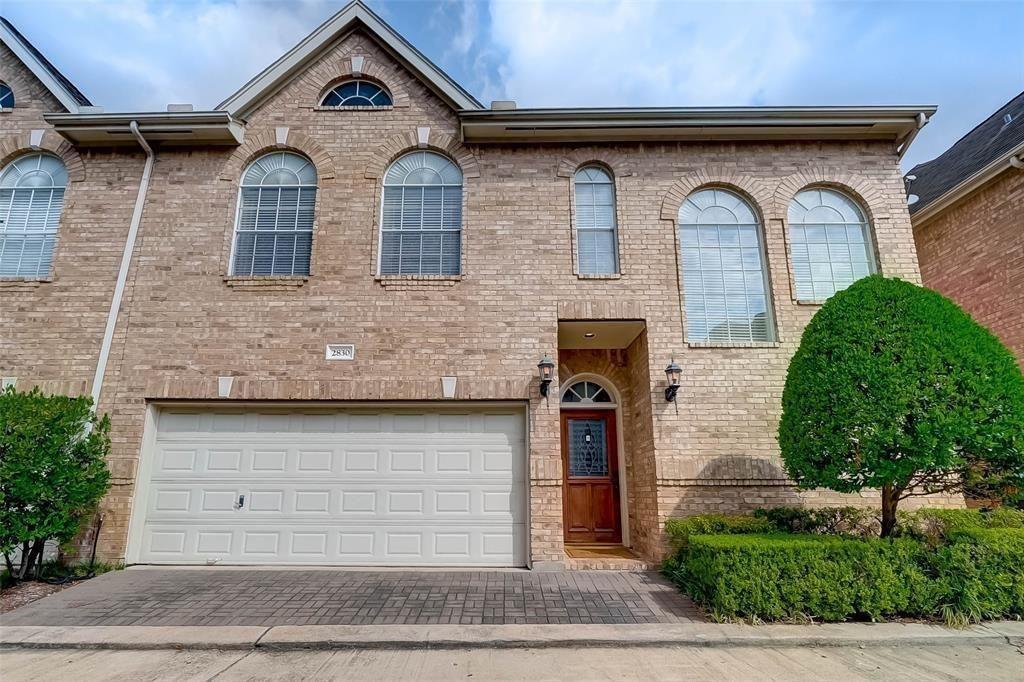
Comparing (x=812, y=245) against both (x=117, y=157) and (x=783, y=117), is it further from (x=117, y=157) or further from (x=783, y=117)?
(x=117, y=157)

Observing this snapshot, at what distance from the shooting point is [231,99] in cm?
820

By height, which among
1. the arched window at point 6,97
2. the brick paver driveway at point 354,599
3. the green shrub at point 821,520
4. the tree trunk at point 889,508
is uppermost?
the arched window at point 6,97

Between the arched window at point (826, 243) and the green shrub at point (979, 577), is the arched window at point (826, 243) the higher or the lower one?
the higher one

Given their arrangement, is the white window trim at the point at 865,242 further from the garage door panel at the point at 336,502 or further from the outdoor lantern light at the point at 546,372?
the garage door panel at the point at 336,502

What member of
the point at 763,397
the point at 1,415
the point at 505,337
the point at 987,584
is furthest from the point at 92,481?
the point at 987,584

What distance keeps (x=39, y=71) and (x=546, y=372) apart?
33.1 ft

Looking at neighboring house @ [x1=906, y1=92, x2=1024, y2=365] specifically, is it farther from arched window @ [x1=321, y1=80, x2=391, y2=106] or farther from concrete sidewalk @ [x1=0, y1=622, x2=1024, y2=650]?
arched window @ [x1=321, y1=80, x2=391, y2=106]

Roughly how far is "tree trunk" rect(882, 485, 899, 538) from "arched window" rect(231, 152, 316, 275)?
8.52 m

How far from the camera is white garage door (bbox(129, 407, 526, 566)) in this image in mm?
6984

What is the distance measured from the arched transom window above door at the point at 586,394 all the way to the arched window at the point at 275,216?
4989 millimetres

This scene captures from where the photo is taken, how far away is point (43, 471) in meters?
6.04

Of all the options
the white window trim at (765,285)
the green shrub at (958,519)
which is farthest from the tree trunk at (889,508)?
the white window trim at (765,285)

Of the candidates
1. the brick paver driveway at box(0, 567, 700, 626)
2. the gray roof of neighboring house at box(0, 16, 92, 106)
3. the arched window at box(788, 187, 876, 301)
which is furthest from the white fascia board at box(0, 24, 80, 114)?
the arched window at box(788, 187, 876, 301)

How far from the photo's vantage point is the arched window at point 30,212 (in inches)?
311
